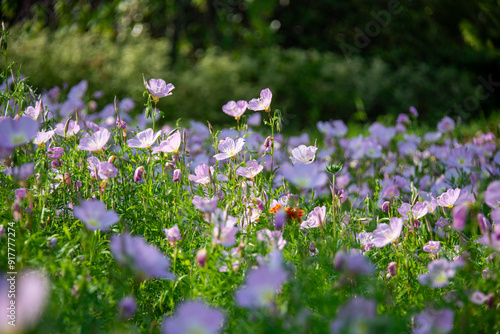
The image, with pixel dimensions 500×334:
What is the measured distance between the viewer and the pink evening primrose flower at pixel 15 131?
114 cm

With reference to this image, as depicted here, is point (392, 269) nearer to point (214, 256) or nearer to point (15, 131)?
point (214, 256)

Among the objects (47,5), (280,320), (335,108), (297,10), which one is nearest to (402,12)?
(297,10)

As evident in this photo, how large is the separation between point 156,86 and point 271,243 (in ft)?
2.26

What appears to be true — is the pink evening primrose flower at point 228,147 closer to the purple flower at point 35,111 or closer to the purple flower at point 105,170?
the purple flower at point 105,170

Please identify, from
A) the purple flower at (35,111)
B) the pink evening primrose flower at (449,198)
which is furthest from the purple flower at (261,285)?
the purple flower at (35,111)

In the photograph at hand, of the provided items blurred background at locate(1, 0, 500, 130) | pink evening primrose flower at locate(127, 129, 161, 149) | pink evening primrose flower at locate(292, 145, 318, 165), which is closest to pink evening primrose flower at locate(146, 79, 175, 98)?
pink evening primrose flower at locate(127, 129, 161, 149)

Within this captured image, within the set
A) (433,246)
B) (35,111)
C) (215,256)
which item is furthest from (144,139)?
(433,246)

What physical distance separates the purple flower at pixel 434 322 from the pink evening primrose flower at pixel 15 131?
974 mm

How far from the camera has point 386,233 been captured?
137cm

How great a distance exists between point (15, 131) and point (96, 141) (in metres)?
0.36

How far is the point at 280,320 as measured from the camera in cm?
85

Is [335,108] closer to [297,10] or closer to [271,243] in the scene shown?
[297,10]

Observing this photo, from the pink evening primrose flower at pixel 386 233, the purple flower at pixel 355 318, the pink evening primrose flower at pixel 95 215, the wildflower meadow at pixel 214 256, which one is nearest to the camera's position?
the purple flower at pixel 355 318

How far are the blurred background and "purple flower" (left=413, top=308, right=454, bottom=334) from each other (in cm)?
367
